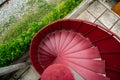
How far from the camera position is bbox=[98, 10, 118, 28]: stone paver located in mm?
10336

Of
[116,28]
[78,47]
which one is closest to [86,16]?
[116,28]

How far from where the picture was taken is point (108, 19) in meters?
10.4

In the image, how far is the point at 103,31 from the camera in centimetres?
822

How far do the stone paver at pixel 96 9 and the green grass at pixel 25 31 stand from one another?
23.9 inches

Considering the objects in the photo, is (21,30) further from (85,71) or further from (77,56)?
(85,71)

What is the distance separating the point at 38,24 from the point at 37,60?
1.30 m

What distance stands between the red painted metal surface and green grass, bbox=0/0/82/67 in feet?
1.39

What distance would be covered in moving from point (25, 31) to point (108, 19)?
325cm

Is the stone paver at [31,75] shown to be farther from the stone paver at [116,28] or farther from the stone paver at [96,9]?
the stone paver at [116,28]

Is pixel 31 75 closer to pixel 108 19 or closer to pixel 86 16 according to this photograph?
pixel 86 16

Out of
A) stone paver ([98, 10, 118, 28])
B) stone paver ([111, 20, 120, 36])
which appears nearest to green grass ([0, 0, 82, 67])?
stone paver ([98, 10, 118, 28])

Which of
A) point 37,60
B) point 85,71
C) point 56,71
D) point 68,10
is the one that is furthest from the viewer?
point 68,10

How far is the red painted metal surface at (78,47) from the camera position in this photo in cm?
757

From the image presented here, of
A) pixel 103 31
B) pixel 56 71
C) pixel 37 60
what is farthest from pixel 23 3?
pixel 56 71
